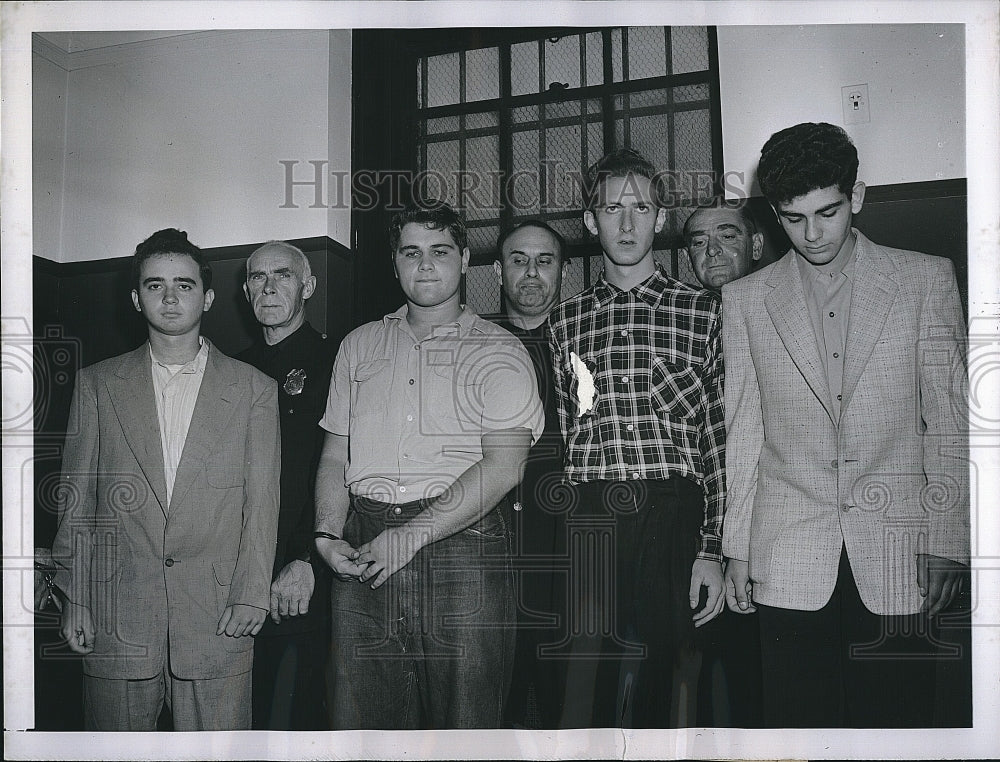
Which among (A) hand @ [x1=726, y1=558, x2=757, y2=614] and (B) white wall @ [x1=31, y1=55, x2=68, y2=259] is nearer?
(A) hand @ [x1=726, y1=558, x2=757, y2=614]

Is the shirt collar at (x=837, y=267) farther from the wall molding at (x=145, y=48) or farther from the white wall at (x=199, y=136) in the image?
the wall molding at (x=145, y=48)

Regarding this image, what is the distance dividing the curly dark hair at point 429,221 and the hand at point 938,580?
4.19ft

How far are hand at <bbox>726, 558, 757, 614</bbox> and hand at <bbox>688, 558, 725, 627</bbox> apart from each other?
22 mm

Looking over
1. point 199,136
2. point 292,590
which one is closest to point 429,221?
point 199,136

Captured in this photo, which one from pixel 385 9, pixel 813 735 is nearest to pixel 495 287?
pixel 385 9

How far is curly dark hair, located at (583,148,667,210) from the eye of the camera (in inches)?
79.5

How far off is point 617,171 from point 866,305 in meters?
0.64

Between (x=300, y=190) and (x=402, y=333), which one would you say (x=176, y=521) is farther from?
(x=300, y=190)

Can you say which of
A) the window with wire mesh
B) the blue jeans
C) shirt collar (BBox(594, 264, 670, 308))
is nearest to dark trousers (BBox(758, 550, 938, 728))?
the blue jeans

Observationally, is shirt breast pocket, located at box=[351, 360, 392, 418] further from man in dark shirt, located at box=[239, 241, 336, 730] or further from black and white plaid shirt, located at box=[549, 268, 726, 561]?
black and white plaid shirt, located at box=[549, 268, 726, 561]

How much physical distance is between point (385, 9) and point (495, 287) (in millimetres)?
711

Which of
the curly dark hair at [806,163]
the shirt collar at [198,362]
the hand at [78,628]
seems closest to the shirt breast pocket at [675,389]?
the curly dark hair at [806,163]

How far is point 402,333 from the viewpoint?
2025 mm

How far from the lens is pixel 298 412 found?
2.03 m
